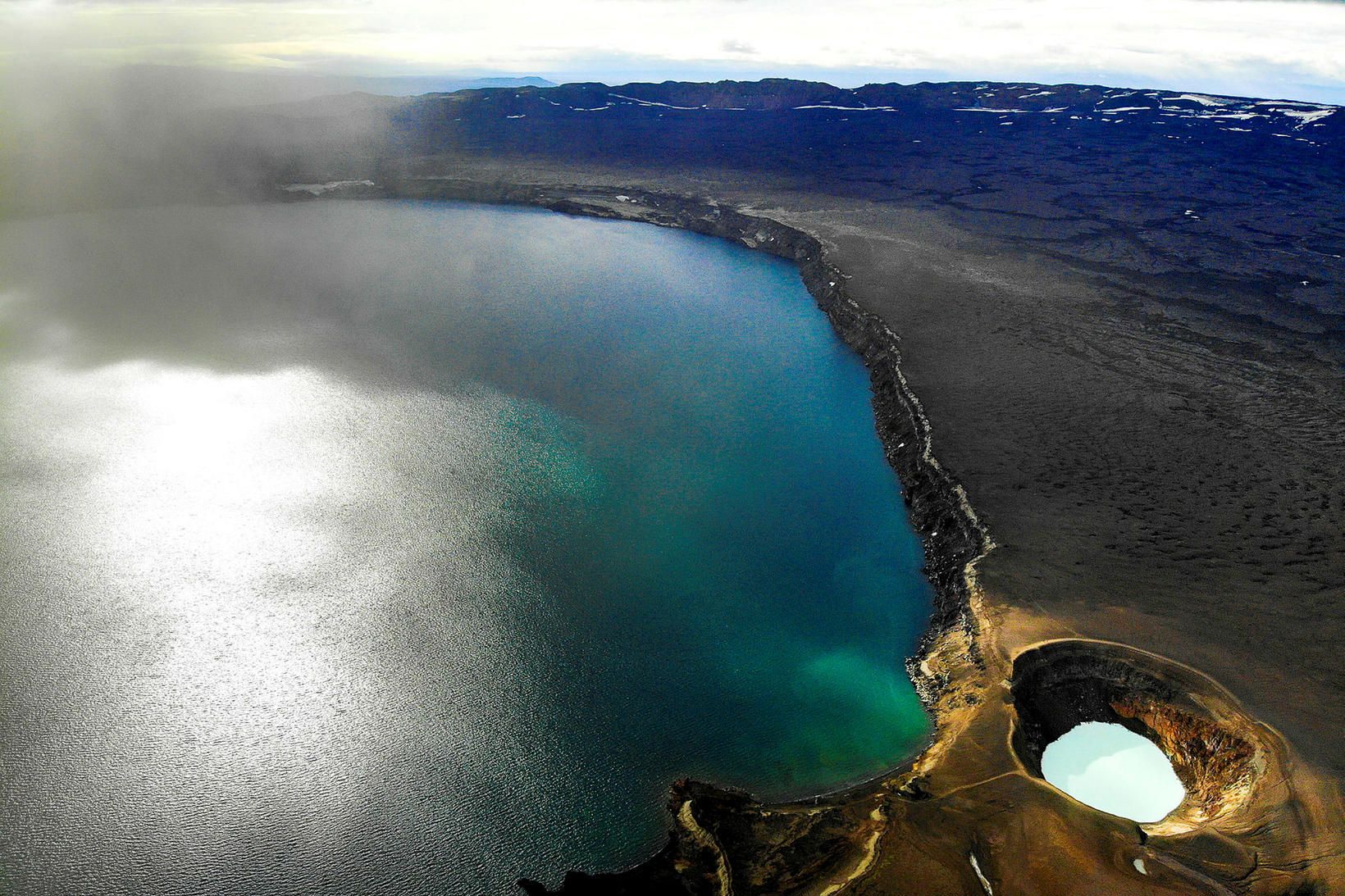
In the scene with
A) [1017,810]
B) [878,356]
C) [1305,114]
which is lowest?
[1017,810]

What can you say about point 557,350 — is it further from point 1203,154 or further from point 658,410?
point 1203,154

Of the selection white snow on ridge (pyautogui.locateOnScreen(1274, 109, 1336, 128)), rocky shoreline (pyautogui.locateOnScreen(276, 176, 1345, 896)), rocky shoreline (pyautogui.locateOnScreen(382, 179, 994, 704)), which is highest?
white snow on ridge (pyautogui.locateOnScreen(1274, 109, 1336, 128))

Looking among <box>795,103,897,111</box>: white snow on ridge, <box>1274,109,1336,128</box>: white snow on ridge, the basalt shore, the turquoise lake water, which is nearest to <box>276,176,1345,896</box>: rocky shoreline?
the basalt shore

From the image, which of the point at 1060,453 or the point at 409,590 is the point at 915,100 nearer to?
the point at 1060,453

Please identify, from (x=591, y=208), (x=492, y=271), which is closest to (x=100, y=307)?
(x=492, y=271)

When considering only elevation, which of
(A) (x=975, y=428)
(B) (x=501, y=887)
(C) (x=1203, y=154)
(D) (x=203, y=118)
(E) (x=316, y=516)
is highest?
(C) (x=1203, y=154)

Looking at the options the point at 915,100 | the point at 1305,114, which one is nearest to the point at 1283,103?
A: the point at 1305,114

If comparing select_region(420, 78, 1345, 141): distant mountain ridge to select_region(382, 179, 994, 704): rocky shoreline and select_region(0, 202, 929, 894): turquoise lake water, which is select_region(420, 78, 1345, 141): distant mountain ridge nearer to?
select_region(382, 179, 994, 704): rocky shoreline
